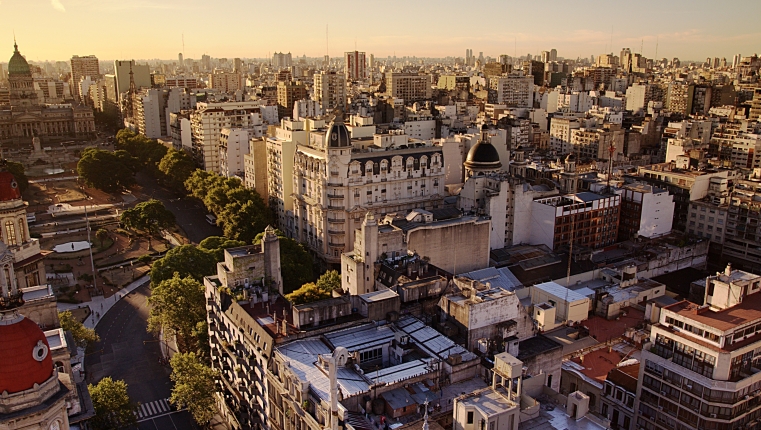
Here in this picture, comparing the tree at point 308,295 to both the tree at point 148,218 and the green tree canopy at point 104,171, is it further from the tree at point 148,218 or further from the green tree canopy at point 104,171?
the green tree canopy at point 104,171

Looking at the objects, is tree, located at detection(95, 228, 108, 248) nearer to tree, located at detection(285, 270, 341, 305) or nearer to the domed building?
tree, located at detection(285, 270, 341, 305)

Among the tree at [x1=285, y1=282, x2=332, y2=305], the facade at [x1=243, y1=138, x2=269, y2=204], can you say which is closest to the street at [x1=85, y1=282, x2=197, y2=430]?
the tree at [x1=285, y1=282, x2=332, y2=305]

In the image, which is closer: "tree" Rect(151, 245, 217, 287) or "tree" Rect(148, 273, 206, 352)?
"tree" Rect(148, 273, 206, 352)

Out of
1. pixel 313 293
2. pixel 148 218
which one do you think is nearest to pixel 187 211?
pixel 148 218

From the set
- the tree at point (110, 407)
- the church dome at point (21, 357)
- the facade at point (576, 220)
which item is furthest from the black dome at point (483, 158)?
the church dome at point (21, 357)

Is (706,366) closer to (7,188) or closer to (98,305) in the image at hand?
(7,188)

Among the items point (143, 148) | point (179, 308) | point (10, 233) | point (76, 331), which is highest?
point (10, 233)

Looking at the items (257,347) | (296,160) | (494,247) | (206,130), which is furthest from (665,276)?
(206,130)
